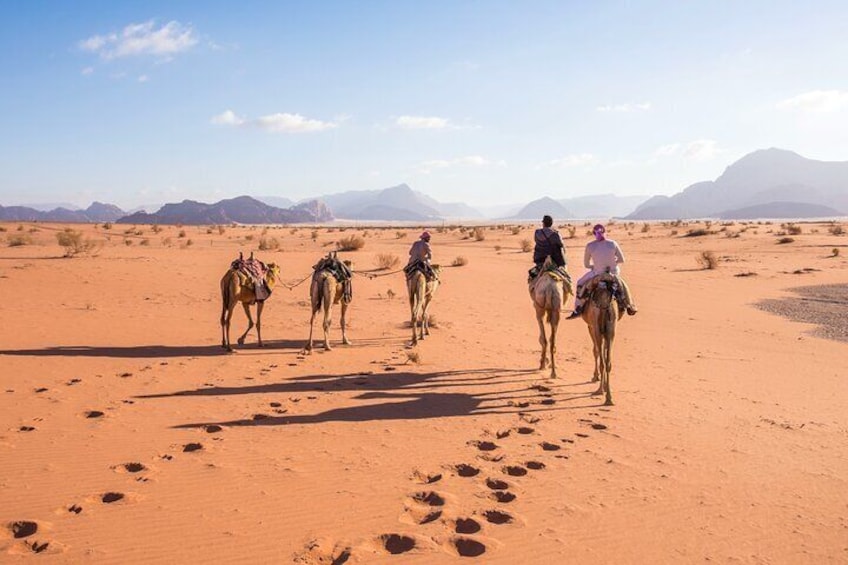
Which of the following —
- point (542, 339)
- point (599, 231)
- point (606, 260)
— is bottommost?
point (542, 339)

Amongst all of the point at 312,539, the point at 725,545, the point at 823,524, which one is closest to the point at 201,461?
the point at 312,539

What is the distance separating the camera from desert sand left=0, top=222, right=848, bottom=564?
4543mm

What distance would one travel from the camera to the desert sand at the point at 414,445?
454cm

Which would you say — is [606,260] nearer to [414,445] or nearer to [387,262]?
[414,445]

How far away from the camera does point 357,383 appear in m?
9.32

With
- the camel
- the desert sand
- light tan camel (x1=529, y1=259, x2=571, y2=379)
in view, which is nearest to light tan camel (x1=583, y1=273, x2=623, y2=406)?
the desert sand

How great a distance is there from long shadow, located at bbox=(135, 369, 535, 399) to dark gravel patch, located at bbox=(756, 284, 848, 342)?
939 centimetres

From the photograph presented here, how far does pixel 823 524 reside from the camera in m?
4.88

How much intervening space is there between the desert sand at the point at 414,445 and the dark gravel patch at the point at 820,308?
1.18 feet

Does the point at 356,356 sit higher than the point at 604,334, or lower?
lower

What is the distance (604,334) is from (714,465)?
106 inches

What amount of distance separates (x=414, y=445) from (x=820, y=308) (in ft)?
53.4

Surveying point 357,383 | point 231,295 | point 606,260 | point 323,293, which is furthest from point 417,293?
point 606,260

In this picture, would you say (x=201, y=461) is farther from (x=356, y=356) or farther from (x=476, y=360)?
(x=476, y=360)
